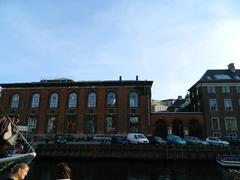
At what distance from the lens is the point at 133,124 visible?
45438mm

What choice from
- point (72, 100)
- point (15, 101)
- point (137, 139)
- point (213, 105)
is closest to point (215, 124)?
point (213, 105)

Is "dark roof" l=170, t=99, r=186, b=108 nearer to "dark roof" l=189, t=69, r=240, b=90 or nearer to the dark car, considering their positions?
"dark roof" l=189, t=69, r=240, b=90

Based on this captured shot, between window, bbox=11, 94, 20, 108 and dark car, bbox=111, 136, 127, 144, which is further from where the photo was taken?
window, bbox=11, 94, 20, 108

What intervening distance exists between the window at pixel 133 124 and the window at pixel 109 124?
11.8ft

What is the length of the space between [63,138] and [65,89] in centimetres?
1311

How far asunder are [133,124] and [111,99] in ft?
23.0

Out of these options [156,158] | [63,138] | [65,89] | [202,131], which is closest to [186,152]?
[156,158]

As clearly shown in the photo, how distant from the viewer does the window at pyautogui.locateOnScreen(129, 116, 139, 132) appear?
45.0 metres

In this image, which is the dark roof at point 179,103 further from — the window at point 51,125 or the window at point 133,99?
the window at point 51,125

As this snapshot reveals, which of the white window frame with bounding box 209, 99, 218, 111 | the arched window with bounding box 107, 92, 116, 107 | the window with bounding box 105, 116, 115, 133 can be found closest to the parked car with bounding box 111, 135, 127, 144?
the window with bounding box 105, 116, 115, 133

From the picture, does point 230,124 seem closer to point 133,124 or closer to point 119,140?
point 133,124

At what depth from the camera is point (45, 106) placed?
159ft

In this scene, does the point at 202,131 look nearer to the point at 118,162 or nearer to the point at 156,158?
the point at 156,158

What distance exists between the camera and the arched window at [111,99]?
1854 inches
